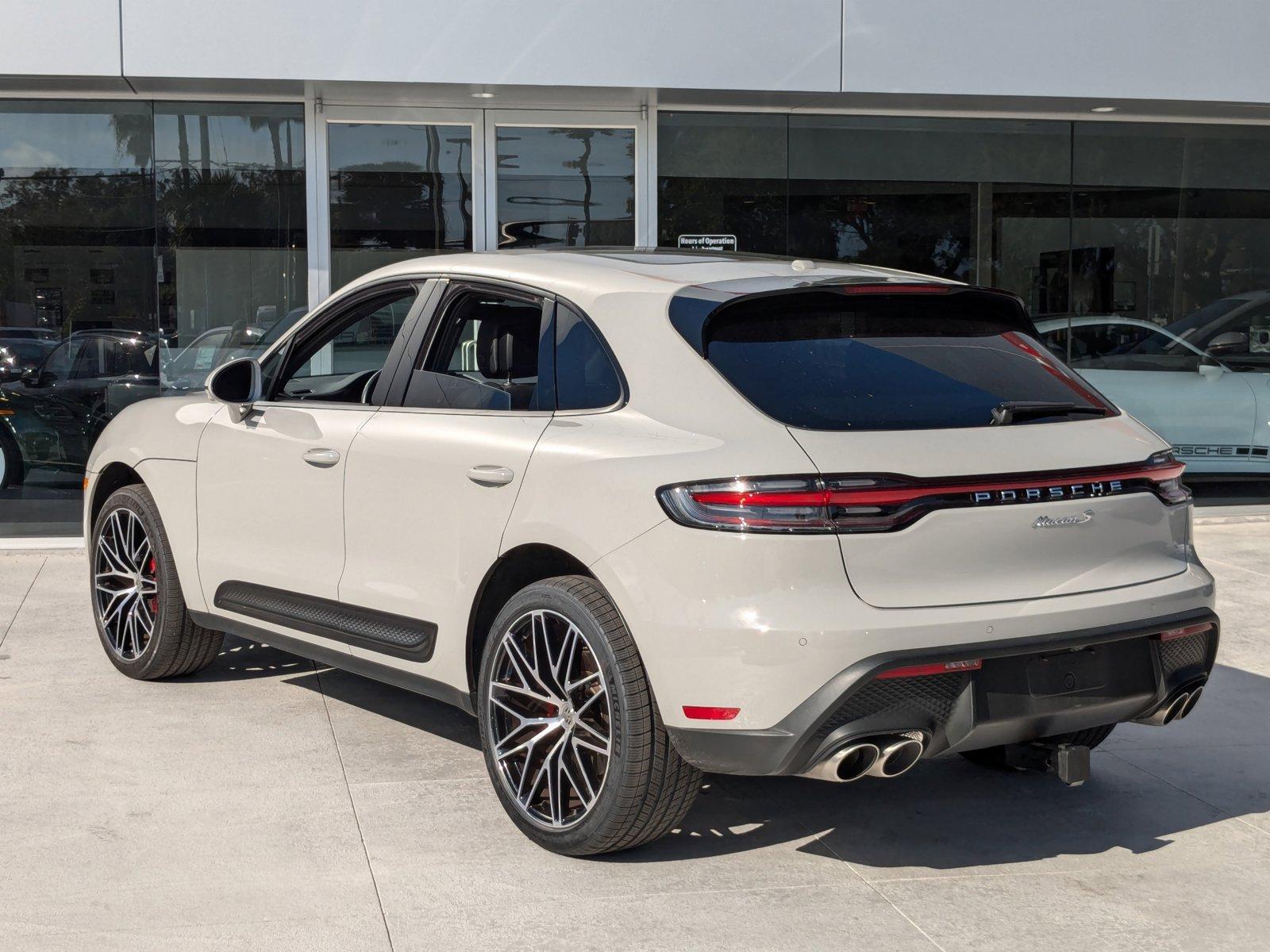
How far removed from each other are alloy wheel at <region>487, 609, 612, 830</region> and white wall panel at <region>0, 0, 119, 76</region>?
695 cm

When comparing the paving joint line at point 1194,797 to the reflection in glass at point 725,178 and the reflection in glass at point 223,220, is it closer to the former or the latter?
the reflection in glass at point 725,178

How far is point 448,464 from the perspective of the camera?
459cm

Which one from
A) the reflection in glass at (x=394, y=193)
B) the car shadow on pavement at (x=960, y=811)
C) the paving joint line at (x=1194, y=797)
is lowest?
the paving joint line at (x=1194, y=797)

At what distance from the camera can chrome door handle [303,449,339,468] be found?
508cm

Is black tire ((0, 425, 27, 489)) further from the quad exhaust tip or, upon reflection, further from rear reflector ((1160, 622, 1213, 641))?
rear reflector ((1160, 622, 1213, 641))

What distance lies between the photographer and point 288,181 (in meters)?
11.0

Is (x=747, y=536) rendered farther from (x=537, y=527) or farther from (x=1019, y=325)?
(x=1019, y=325)

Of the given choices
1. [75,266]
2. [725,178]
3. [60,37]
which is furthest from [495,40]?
[75,266]

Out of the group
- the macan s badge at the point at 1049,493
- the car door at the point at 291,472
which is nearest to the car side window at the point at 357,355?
the car door at the point at 291,472

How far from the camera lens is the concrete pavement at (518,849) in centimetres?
380

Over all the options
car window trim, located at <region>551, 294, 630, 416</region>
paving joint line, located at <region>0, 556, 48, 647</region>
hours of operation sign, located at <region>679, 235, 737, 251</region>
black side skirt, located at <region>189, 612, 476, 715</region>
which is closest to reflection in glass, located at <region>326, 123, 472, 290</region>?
hours of operation sign, located at <region>679, 235, 737, 251</region>

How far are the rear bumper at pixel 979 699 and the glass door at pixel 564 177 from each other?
7.79 meters

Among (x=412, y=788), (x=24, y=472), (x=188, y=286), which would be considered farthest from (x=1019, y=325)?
(x=24, y=472)

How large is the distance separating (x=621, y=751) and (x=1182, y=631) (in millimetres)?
1603
